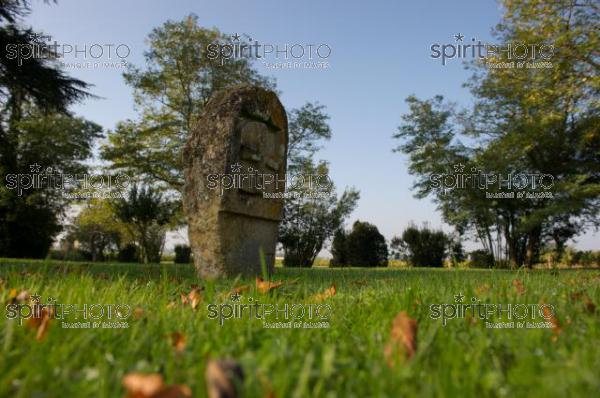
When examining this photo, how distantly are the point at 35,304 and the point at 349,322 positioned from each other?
157 cm

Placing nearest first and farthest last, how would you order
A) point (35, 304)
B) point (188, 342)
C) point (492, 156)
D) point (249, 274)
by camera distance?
point (188, 342) < point (35, 304) < point (249, 274) < point (492, 156)

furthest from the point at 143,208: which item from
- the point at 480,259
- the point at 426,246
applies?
the point at 480,259

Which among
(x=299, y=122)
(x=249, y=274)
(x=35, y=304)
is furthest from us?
(x=299, y=122)

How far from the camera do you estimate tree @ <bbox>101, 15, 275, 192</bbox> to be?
2017cm

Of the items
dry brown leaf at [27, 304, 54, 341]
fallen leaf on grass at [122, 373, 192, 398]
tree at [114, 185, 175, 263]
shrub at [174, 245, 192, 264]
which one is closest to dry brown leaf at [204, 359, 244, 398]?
fallen leaf on grass at [122, 373, 192, 398]

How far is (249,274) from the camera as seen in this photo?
6195 mm

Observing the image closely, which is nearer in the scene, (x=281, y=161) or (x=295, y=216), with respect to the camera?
(x=281, y=161)

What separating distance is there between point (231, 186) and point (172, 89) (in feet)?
56.5

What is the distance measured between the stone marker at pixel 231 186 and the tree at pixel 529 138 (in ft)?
27.1

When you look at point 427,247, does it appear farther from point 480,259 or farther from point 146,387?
point 146,387

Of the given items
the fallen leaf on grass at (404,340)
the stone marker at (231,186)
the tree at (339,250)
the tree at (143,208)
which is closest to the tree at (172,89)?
the tree at (143,208)

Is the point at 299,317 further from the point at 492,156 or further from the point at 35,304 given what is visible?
the point at 492,156

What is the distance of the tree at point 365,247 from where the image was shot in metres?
21.0

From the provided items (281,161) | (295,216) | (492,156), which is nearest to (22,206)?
(295,216)
